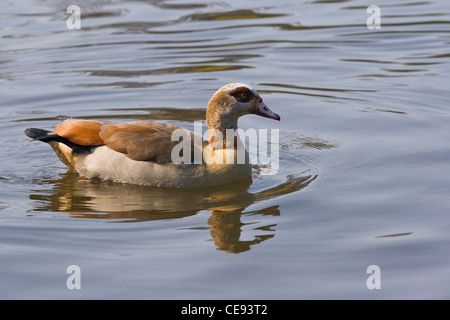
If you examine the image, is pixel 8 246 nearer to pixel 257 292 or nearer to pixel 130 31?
pixel 257 292

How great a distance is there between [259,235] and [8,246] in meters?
2.36

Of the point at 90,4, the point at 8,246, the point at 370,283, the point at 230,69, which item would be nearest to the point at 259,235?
the point at 370,283

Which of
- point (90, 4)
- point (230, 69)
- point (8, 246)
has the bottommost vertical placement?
point (8, 246)

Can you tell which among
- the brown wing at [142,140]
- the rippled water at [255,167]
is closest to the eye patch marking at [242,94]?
the brown wing at [142,140]

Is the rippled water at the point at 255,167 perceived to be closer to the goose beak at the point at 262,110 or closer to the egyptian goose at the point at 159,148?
the egyptian goose at the point at 159,148

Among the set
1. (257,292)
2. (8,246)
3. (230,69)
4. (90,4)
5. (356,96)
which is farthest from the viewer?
(90,4)

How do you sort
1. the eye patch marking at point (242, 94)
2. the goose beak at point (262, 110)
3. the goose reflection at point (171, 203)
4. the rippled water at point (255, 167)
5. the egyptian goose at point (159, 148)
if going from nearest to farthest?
the rippled water at point (255, 167), the goose reflection at point (171, 203), the egyptian goose at point (159, 148), the eye patch marking at point (242, 94), the goose beak at point (262, 110)

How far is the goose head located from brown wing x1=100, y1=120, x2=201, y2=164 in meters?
0.52

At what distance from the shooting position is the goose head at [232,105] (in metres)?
9.73

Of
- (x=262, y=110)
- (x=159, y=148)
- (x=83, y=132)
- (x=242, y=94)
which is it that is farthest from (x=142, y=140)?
(x=262, y=110)

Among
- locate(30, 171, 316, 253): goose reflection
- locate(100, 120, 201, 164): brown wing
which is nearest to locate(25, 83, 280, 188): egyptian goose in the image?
locate(100, 120, 201, 164): brown wing

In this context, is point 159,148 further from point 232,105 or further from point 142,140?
point 232,105

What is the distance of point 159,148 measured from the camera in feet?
31.4

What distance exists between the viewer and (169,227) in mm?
8336
